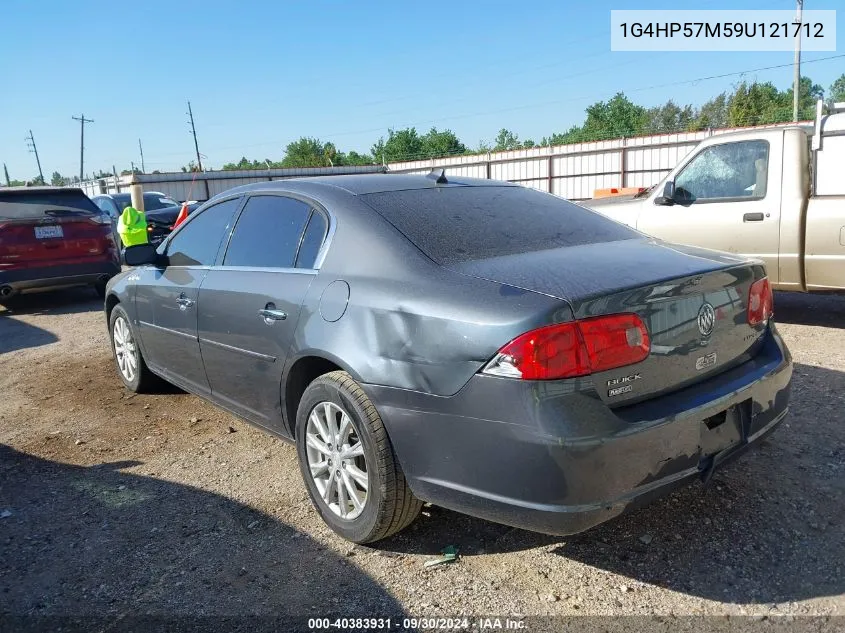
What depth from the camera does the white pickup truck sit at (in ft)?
19.8

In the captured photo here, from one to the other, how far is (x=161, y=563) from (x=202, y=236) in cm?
212

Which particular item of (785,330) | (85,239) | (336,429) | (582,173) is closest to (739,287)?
(336,429)

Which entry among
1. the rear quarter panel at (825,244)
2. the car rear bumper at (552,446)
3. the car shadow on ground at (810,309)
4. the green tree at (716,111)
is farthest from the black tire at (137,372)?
the green tree at (716,111)

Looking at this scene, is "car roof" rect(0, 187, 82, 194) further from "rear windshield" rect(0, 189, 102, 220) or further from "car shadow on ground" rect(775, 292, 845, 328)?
"car shadow on ground" rect(775, 292, 845, 328)

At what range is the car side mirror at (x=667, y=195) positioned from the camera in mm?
6758

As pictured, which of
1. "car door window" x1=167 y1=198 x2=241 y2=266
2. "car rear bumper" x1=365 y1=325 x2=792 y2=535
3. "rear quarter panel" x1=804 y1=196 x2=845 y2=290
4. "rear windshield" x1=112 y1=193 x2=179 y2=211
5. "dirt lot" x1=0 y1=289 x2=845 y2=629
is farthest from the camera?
"rear windshield" x1=112 y1=193 x2=179 y2=211

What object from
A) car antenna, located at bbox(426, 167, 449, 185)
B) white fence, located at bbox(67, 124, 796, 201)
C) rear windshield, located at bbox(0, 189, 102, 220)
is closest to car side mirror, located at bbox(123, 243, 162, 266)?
car antenna, located at bbox(426, 167, 449, 185)

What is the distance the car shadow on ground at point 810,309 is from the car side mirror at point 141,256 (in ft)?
19.0

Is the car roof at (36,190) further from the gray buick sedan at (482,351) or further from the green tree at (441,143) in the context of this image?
the green tree at (441,143)

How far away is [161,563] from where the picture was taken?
297 centimetres

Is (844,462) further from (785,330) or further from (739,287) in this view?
(785,330)

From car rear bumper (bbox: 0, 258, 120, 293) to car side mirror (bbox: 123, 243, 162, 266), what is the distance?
5709 mm

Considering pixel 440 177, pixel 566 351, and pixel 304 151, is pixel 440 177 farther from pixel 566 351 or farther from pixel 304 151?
pixel 304 151

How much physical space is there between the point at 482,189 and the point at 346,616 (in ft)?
7.53
